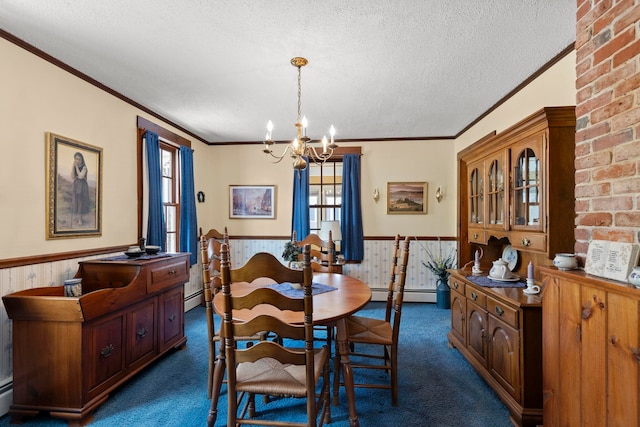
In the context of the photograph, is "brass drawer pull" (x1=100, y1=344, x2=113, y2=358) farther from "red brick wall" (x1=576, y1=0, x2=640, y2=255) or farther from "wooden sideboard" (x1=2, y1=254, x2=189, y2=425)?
"red brick wall" (x1=576, y1=0, x2=640, y2=255)

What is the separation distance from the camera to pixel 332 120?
4125mm

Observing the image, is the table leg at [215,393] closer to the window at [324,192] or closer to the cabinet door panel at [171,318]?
the cabinet door panel at [171,318]

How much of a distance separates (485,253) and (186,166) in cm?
384

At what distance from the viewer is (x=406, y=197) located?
4965 millimetres

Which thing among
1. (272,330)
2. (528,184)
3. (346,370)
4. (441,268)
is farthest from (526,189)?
(441,268)

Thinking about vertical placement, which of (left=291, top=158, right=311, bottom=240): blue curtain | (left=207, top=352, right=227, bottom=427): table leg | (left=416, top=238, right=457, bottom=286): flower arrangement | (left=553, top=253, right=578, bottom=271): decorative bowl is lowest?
(left=207, top=352, right=227, bottom=427): table leg

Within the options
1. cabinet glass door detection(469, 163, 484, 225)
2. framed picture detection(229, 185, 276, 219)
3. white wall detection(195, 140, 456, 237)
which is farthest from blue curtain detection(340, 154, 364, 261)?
cabinet glass door detection(469, 163, 484, 225)

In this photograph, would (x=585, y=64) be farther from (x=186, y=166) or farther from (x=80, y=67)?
(x=186, y=166)

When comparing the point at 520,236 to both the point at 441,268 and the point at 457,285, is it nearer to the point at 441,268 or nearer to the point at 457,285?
the point at 457,285

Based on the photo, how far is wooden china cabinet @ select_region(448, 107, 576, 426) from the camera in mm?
2027

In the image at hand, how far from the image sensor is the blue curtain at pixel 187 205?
169 inches

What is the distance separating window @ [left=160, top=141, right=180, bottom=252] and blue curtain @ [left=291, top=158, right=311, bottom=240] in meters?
1.68

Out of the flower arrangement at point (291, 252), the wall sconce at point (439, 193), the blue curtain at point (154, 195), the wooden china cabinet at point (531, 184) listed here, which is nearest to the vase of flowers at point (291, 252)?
the flower arrangement at point (291, 252)

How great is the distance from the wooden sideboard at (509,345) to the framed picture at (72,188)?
11.0 feet
